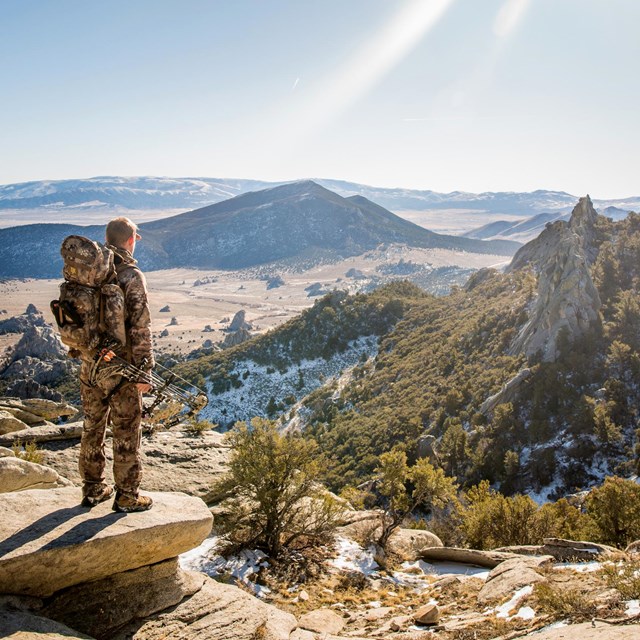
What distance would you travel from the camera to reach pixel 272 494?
1072 centimetres

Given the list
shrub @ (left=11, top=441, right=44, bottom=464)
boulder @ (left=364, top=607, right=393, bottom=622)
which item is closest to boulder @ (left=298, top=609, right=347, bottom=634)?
boulder @ (left=364, top=607, right=393, bottom=622)

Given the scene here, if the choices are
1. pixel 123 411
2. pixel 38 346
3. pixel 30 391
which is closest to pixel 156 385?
pixel 123 411

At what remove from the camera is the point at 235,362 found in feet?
212

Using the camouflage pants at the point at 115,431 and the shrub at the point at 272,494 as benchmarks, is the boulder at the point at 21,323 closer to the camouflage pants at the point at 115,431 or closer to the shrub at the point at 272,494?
the shrub at the point at 272,494

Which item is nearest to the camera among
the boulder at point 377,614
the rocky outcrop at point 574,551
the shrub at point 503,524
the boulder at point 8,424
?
the boulder at point 377,614

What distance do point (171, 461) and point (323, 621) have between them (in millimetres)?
6444

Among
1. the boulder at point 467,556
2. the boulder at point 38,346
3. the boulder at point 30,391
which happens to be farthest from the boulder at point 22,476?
the boulder at point 38,346

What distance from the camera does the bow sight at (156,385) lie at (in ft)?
20.5

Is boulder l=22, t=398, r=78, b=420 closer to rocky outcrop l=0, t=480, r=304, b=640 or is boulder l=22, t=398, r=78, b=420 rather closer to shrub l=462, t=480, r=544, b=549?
rocky outcrop l=0, t=480, r=304, b=640

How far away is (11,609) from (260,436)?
21.3ft

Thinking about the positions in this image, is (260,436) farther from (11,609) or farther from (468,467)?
(468,467)

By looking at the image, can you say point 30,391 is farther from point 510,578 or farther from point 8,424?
point 510,578

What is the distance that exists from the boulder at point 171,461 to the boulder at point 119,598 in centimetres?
532

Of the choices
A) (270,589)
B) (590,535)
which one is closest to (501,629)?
(270,589)
